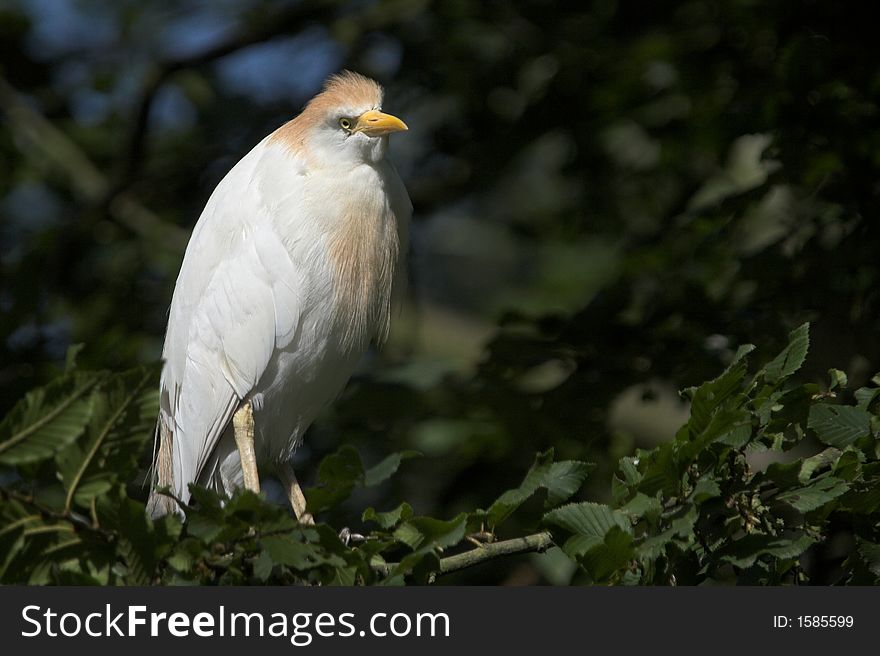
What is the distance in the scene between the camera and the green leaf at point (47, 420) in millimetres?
1562

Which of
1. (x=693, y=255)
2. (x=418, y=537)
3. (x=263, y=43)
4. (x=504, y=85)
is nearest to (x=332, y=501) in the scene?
(x=418, y=537)

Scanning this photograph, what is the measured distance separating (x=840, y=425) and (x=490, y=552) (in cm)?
84

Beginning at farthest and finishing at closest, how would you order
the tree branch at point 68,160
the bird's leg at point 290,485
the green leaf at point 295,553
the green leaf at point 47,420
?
1. the tree branch at point 68,160
2. the bird's leg at point 290,485
3. the green leaf at point 295,553
4. the green leaf at point 47,420

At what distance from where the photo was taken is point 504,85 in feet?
16.7

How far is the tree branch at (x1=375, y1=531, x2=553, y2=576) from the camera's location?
2275 mm

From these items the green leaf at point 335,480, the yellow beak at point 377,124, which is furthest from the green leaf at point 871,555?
the yellow beak at point 377,124

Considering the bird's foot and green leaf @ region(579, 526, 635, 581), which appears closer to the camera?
green leaf @ region(579, 526, 635, 581)

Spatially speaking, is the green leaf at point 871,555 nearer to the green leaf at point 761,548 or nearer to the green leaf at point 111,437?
the green leaf at point 761,548

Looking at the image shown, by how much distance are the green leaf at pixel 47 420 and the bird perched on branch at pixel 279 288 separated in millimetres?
1465

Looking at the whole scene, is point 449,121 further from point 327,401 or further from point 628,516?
point 628,516

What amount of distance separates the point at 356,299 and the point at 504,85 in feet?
7.24

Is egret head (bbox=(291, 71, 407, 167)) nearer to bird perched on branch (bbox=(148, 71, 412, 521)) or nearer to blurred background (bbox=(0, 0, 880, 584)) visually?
bird perched on branch (bbox=(148, 71, 412, 521))

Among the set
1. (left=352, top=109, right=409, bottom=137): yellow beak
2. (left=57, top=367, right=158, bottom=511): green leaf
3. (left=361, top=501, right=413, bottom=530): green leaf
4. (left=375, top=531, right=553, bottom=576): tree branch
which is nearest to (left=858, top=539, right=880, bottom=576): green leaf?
(left=375, top=531, right=553, bottom=576): tree branch

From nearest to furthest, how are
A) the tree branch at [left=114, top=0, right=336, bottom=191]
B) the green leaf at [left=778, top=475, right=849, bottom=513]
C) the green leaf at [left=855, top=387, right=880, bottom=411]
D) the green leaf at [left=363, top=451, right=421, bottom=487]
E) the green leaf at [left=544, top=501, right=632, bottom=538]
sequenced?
the green leaf at [left=778, top=475, right=849, bottom=513], the green leaf at [left=544, top=501, right=632, bottom=538], the green leaf at [left=855, top=387, right=880, bottom=411], the green leaf at [left=363, top=451, right=421, bottom=487], the tree branch at [left=114, top=0, right=336, bottom=191]
